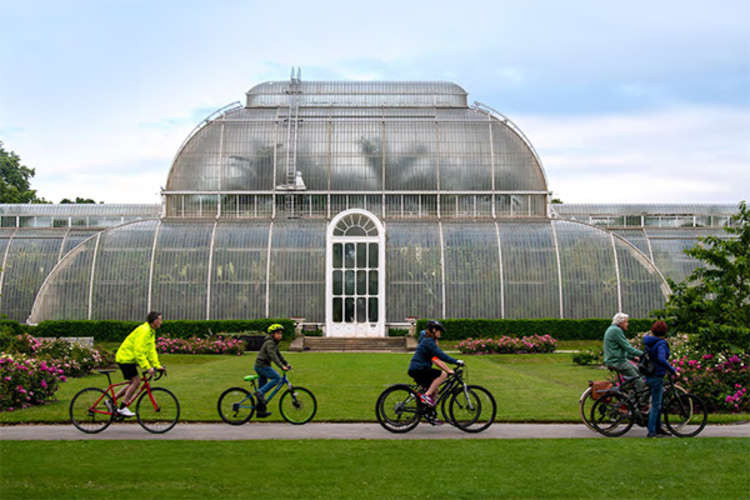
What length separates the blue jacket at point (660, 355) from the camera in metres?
14.2

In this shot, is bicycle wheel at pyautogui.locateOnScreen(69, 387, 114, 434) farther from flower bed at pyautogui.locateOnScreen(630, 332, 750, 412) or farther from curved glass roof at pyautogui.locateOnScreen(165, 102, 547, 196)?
curved glass roof at pyautogui.locateOnScreen(165, 102, 547, 196)

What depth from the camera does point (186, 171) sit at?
53.2 metres

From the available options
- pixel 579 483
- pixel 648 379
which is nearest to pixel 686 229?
pixel 648 379

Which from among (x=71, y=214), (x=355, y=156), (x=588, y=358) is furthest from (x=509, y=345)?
(x=71, y=214)

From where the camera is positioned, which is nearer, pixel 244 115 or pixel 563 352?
pixel 563 352

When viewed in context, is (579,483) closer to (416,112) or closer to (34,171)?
(416,112)

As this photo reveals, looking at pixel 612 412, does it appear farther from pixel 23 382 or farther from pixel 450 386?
pixel 23 382

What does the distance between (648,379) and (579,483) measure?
4.49 m

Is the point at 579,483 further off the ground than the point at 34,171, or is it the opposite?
the point at 34,171

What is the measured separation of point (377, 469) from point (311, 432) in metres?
3.61

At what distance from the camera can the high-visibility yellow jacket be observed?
1460 cm

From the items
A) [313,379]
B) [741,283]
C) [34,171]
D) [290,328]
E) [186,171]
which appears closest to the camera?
[741,283]

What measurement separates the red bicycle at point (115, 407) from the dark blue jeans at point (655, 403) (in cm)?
852

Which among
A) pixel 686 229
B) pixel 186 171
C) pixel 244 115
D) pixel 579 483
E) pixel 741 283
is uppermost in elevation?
pixel 244 115
